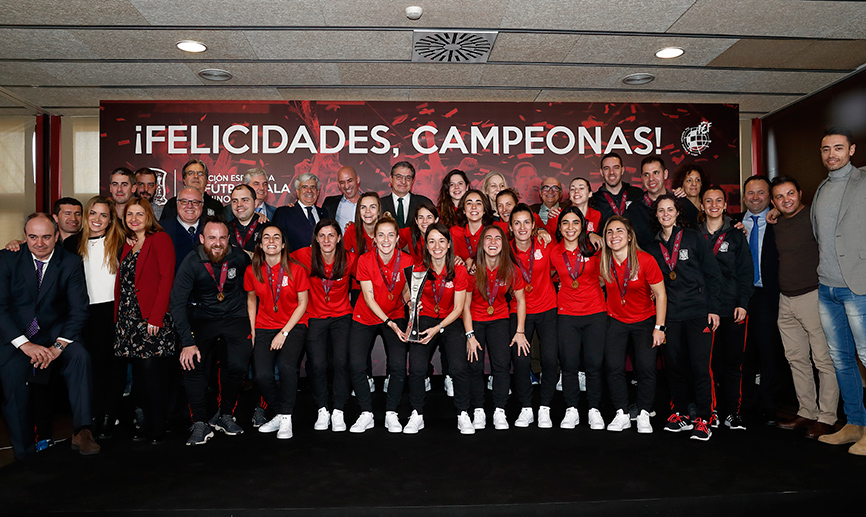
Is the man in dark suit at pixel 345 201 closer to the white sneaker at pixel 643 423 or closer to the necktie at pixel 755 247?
the white sneaker at pixel 643 423

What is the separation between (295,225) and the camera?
4.73 meters

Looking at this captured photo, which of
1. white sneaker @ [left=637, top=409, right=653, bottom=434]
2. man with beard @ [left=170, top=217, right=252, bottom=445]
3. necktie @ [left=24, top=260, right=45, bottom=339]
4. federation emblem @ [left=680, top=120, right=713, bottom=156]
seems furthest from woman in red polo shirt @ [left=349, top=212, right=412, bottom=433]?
federation emblem @ [left=680, top=120, right=713, bottom=156]

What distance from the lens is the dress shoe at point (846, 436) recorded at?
11.6 ft

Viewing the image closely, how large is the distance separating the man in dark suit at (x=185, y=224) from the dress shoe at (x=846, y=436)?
14.6ft

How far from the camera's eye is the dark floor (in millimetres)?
2672

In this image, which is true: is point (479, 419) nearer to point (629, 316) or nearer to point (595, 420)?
point (595, 420)

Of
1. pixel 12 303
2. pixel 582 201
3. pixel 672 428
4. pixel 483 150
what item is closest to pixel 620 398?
pixel 672 428

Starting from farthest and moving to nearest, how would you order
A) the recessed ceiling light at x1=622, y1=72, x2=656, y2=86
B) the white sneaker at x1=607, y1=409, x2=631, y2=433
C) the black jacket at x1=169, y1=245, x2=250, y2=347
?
the recessed ceiling light at x1=622, y1=72, x2=656, y2=86, the white sneaker at x1=607, y1=409, x2=631, y2=433, the black jacket at x1=169, y1=245, x2=250, y2=347

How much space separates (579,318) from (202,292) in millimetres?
2544

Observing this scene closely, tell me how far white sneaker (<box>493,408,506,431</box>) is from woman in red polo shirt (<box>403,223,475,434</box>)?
0.17 meters

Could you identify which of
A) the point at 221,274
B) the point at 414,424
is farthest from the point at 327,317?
the point at 414,424

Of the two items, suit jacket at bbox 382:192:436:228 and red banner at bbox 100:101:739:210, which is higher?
red banner at bbox 100:101:739:210

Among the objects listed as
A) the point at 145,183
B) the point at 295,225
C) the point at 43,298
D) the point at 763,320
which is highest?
the point at 145,183

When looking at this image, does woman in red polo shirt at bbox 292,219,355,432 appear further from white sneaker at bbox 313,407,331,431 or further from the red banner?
the red banner
